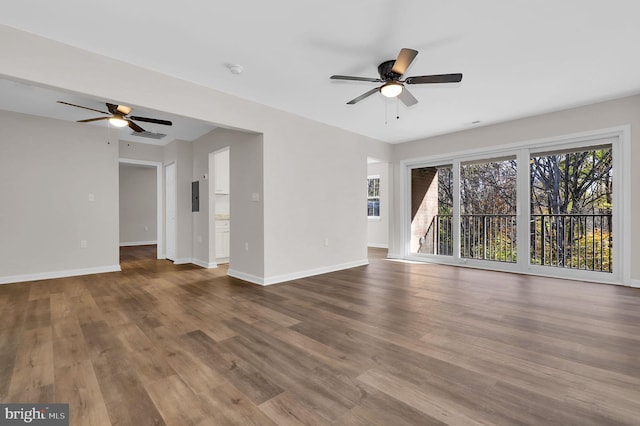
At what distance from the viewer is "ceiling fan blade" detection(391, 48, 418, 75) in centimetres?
241

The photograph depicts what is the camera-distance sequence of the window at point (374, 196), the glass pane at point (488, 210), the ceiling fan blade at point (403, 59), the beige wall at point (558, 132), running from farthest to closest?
the window at point (374, 196), the glass pane at point (488, 210), the beige wall at point (558, 132), the ceiling fan blade at point (403, 59)

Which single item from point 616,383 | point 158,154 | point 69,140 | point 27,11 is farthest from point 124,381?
point 158,154

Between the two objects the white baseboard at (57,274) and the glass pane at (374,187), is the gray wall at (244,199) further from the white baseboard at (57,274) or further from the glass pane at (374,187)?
the glass pane at (374,187)

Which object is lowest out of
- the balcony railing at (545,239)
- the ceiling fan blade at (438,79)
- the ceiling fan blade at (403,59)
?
the balcony railing at (545,239)

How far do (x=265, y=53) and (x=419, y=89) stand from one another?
6.35 ft

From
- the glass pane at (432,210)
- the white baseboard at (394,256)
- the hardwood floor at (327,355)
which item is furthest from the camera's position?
the white baseboard at (394,256)

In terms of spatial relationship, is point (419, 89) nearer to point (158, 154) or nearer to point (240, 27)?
point (240, 27)

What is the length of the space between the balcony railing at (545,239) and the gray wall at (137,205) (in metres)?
8.80

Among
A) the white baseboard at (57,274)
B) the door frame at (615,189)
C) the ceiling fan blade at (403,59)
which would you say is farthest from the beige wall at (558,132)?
the white baseboard at (57,274)

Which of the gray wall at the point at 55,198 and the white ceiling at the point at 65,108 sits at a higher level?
the white ceiling at the point at 65,108

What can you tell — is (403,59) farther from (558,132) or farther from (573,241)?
(573,241)

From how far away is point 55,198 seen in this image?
472 centimetres

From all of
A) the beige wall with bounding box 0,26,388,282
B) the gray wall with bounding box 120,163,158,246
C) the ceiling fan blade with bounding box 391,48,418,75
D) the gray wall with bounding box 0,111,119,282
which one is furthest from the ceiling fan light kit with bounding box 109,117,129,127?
the gray wall with bounding box 120,163,158,246

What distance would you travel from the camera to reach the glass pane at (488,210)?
5.13 m
